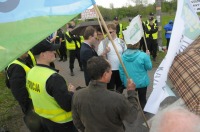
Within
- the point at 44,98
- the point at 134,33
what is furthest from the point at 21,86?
the point at 134,33

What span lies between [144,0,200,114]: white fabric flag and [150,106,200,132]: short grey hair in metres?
0.53

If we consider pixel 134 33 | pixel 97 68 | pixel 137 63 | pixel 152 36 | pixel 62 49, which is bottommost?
pixel 62 49

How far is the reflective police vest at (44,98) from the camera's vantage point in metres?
2.75

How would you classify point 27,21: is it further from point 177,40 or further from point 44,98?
point 177,40

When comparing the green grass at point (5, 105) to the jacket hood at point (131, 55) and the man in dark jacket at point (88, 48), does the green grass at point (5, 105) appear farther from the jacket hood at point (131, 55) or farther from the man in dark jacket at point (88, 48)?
the jacket hood at point (131, 55)

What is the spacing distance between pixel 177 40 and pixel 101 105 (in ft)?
3.27

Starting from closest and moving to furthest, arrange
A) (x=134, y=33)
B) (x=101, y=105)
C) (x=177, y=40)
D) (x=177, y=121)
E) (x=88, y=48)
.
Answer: (x=177, y=121)
(x=177, y=40)
(x=101, y=105)
(x=134, y=33)
(x=88, y=48)

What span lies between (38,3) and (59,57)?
11696mm

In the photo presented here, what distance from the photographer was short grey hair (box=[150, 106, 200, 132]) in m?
1.19

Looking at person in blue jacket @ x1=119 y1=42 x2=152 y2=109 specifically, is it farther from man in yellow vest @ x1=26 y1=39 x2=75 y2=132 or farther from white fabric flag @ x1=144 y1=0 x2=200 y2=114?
white fabric flag @ x1=144 y1=0 x2=200 y2=114

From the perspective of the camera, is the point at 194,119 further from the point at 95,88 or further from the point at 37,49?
the point at 37,49

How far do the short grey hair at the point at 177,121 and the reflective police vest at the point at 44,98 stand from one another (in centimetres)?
164

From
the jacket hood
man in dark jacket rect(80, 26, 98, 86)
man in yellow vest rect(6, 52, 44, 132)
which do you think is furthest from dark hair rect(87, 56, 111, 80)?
man in dark jacket rect(80, 26, 98, 86)

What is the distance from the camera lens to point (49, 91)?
274cm
